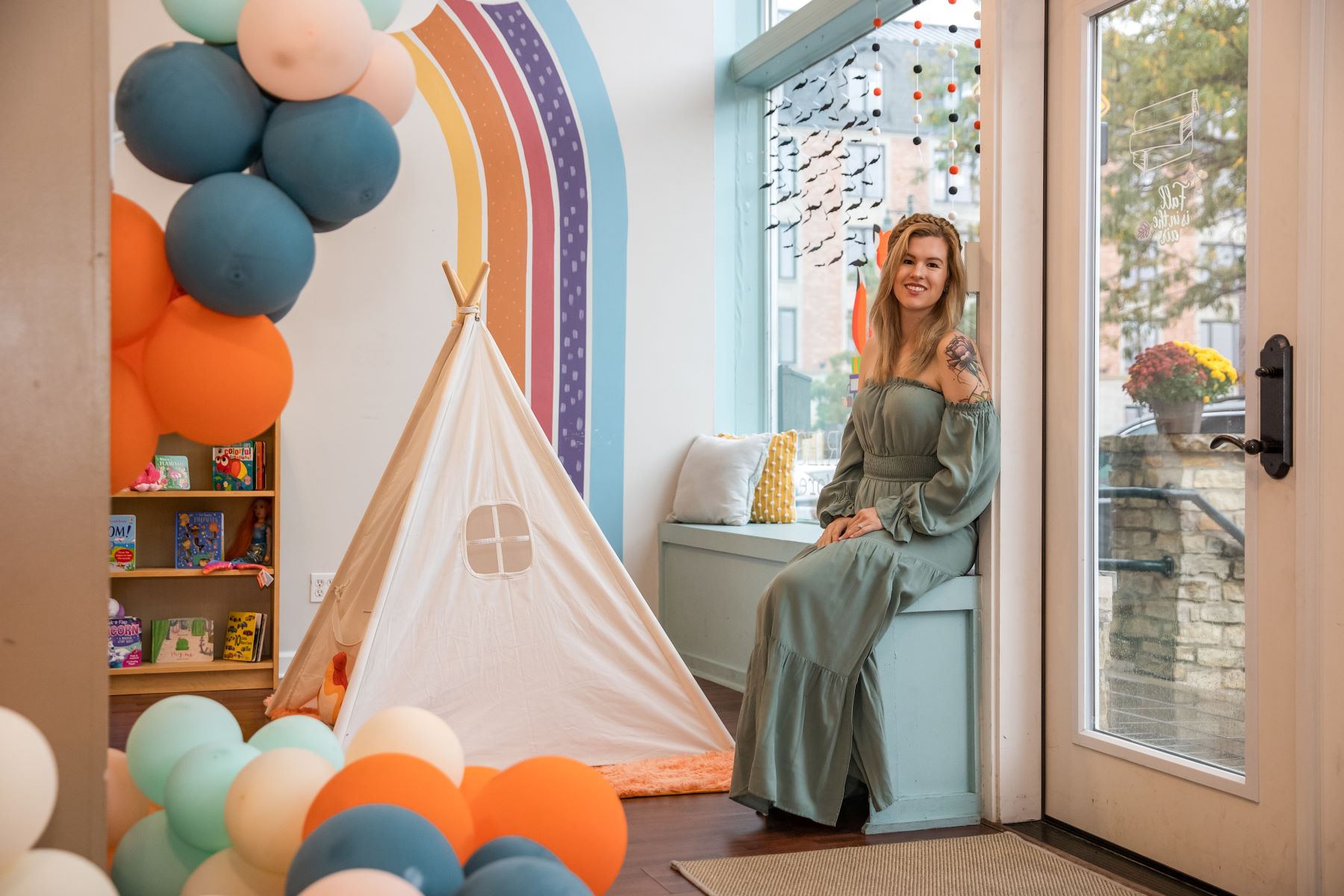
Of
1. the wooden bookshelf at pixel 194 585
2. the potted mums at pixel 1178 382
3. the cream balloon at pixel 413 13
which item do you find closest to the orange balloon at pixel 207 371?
the potted mums at pixel 1178 382

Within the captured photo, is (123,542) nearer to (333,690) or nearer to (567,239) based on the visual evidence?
(333,690)

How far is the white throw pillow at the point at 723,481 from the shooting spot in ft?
15.4

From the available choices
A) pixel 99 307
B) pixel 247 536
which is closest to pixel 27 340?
pixel 99 307

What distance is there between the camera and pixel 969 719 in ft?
9.46

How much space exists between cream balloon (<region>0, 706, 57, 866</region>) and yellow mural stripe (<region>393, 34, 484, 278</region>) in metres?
3.57

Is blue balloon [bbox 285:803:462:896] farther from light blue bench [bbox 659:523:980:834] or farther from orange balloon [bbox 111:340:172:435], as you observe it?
light blue bench [bbox 659:523:980:834]

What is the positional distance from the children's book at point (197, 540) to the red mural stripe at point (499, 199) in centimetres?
126

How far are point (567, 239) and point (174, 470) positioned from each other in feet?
5.73

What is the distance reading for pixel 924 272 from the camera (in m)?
2.89

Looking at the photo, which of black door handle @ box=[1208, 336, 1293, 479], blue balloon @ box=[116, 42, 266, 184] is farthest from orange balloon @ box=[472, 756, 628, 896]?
black door handle @ box=[1208, 336, 1293, 479]

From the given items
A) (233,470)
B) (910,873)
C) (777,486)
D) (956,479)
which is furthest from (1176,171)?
(233,470)

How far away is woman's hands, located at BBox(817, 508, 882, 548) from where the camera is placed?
2840 millimetres

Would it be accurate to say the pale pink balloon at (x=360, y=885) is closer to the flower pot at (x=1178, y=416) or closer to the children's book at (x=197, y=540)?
the flower pot at (x=1178, y=416)

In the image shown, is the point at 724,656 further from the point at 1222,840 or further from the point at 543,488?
the point at 1222,840
